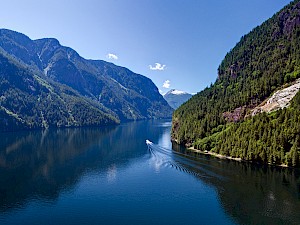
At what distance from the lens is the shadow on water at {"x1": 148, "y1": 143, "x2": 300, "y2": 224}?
278ft

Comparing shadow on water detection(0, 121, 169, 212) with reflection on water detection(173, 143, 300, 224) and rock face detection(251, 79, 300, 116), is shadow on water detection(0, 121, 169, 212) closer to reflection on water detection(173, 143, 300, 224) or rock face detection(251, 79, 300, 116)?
reflection on water detection(173, 143, 300, 224)

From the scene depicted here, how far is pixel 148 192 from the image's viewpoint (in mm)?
108438

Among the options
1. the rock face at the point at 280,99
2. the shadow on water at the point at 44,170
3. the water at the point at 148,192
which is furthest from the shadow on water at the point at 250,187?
the rock face at the point at 280,99

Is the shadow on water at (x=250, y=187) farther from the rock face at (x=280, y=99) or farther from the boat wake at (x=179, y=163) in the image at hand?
the rock face at (x=280, y=99)

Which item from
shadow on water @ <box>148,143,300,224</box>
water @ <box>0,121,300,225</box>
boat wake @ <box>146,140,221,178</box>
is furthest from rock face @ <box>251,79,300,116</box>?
boat wake @ <box>146,140,221,178</box>

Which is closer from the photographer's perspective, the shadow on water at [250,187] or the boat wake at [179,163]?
the shadow on water at [250,187]

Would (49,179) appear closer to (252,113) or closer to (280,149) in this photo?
(280,149)

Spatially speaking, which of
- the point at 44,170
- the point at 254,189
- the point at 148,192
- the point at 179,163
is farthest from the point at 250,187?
the point at 44,170

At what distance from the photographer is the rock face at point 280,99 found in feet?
562

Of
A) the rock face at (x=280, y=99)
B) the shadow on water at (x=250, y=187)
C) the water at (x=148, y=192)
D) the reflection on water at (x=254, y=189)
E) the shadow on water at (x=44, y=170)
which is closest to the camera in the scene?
the reflection on water at (x=254, y=189)

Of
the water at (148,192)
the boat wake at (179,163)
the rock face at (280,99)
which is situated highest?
the rock face at (280,99)

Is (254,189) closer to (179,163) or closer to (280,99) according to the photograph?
(179,163)

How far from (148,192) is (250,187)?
132 ft

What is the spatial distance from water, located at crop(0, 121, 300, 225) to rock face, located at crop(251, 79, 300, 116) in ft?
Answer: 165
